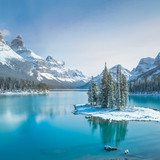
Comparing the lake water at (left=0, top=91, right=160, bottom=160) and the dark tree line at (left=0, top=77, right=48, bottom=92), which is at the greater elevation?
the dark tree line at (left=0, top=77, right=48, bottom=92)

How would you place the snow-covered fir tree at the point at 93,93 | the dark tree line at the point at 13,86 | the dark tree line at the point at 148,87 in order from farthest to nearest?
the dark tree line at the point at 13,86
the dark tree line at the point at 148,87
the snow-covered fir tree at the point at 93,93

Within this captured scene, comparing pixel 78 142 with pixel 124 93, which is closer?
pixel 78 142

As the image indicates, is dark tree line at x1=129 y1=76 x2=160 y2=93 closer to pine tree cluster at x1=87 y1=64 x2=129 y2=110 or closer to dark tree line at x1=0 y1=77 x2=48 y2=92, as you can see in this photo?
pine tree cluster at x1=87 y1=64 x2=129 y2=110

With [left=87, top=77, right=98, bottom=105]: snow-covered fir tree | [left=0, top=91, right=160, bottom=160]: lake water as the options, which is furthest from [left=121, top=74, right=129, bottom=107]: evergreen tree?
[left=0, top=91, right=160, bottom=160]: lake water

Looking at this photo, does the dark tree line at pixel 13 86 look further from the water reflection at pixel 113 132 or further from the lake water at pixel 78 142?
the water reflection at pixel 113 132

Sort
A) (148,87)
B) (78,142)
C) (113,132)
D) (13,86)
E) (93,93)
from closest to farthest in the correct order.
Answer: (78,142)
(113,132)
(93,93)
(148,87)
(13,86)

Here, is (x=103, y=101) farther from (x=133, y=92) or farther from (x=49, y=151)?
(x=133, y=92)

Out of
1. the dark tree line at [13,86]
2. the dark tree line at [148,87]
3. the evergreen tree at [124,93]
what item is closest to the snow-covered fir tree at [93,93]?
the evergreen tree at [124,93]

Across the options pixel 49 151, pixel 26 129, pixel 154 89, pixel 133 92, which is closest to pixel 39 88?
pixel 133 92

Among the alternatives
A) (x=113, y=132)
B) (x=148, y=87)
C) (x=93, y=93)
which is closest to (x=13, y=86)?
(x=93, y=93)

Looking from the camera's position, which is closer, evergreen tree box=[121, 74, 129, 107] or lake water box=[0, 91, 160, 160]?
lake water box=[0, 91, 160, 160]

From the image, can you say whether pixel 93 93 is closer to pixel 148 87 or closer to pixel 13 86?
pixel 148 87

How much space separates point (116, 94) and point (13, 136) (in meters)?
32.9

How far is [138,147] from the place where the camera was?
18125 millimetres
